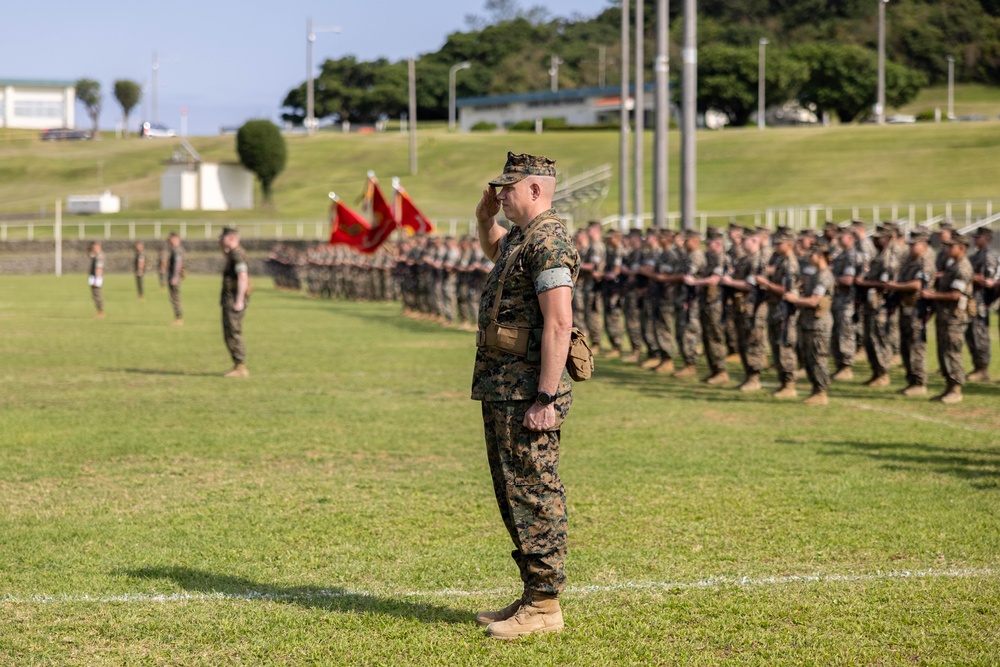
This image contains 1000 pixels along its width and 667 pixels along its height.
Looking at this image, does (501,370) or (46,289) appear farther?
(46,289)

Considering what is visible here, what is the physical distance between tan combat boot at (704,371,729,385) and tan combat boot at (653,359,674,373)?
131cm

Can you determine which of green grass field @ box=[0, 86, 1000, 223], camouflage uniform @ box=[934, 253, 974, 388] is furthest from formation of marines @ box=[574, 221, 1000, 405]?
green grass field @ box=[0, 86, 1000, 223]

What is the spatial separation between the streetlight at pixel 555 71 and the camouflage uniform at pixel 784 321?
341 ft

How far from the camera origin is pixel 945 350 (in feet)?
50.9

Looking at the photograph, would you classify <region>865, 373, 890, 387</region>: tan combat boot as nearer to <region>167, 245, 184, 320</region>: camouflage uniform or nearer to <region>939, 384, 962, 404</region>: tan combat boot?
<region>939, 384, 962, 404</region>: tan combat boot

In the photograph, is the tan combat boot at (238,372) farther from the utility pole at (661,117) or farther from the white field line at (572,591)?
the white field line at (572,591)

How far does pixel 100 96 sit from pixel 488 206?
118596 mm

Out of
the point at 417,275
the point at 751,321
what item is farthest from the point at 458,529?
the point at 417,275

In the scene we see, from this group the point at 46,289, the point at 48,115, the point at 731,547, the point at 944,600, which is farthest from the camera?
the point at 48,115

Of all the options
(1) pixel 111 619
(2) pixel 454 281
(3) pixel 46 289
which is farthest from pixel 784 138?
(1) pixel 111 619

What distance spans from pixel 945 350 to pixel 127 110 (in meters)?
111

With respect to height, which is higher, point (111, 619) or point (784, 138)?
point (784, 138)

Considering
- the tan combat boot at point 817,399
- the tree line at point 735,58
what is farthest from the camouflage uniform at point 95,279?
the tree line at point 735,58

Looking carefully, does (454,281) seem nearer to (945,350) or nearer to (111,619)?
(945,350)
